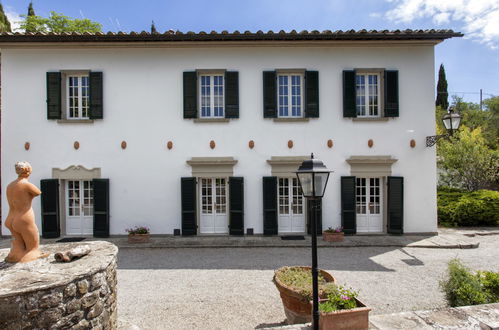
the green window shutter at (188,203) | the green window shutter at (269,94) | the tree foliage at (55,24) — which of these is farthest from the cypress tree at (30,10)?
the green window shutter at (269,94)

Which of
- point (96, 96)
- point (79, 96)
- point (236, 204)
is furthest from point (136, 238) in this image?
point (79, 96)

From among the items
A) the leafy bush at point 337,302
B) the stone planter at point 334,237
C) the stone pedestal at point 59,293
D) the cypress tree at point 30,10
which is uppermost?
the cypress tree at point 30,10

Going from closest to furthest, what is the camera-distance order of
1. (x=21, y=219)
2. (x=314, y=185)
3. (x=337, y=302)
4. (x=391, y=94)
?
(x=314, y=185), (x=21, y=219), (x=337, y=302), (x=391, y=94)

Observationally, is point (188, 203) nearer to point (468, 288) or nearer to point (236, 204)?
point (236, 204)

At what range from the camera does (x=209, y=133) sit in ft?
32.3

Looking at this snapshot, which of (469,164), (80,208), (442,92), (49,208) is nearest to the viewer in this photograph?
(49,208)

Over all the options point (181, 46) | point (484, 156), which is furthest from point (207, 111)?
point (484, 156)

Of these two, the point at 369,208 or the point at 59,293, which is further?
the point at 369,208

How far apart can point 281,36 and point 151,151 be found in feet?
19.1

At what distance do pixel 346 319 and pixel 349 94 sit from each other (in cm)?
796

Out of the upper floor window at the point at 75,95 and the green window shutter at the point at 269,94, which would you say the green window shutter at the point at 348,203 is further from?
the upper floor window at the point at 75,95

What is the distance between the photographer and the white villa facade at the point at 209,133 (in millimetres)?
9742

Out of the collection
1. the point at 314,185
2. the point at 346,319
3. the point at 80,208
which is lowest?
the point at 346,319

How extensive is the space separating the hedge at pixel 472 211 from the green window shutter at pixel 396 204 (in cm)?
286
